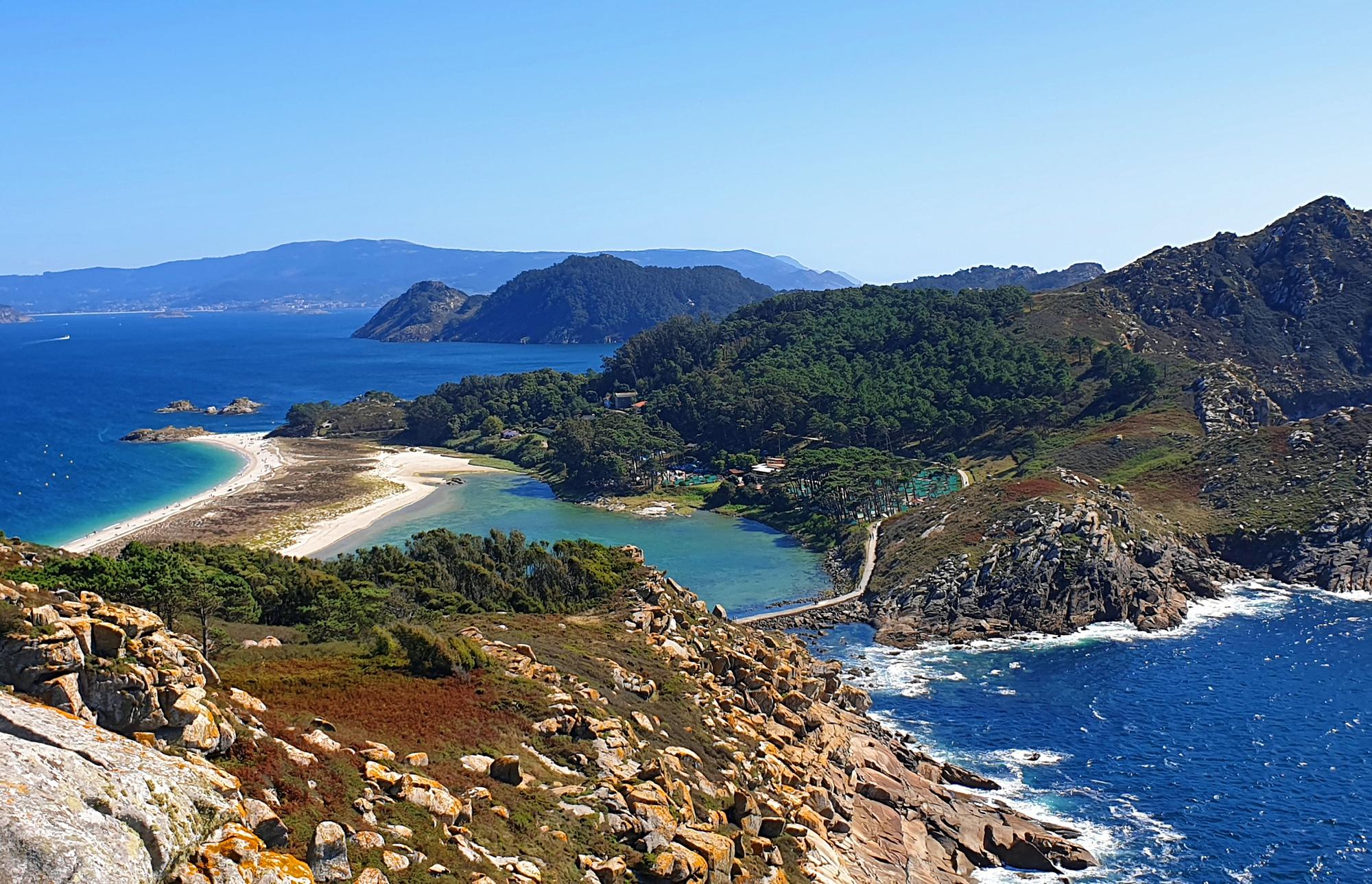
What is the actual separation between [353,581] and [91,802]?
103 feet

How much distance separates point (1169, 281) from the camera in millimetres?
131250

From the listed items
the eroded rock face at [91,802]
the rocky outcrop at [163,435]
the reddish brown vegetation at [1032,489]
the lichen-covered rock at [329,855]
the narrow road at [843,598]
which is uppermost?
the eroded rock face at [91,802]

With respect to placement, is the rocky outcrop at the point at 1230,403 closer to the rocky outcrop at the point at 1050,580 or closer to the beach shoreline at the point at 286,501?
the rocky outcrop at the point at 1050,580

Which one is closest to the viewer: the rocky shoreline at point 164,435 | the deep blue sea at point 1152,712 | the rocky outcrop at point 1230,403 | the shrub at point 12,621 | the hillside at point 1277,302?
the shrub at point 12,621

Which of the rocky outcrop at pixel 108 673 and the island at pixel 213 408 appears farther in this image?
the island at pixel 213 408

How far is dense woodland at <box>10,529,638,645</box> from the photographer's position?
28.8 m

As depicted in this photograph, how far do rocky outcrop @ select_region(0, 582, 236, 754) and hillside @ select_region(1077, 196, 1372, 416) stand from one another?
389ft

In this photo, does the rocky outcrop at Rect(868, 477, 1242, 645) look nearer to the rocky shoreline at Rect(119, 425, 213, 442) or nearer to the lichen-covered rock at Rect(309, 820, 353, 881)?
the lichen-covered rock at Rect(309, 820, 353, 881)

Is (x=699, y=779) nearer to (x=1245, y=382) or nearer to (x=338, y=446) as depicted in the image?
(x=1245, y=382)

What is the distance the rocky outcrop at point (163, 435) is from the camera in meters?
137

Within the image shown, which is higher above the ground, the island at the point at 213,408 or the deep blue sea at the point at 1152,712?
the island at the point at 213,408

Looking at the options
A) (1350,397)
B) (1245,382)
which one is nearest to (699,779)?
(1245,382)

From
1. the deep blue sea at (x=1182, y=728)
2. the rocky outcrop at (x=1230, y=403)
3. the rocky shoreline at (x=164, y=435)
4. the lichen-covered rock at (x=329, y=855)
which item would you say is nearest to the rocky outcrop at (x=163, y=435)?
the rocky shoreline at (x=164, y=435)

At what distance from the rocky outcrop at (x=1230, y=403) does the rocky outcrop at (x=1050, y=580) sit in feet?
90.8
